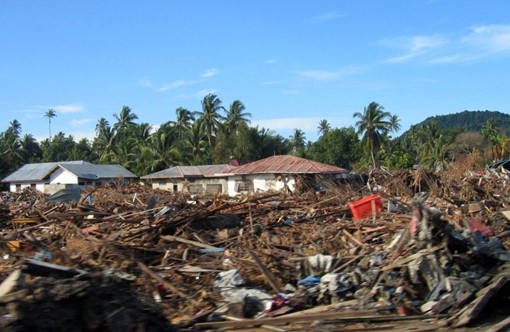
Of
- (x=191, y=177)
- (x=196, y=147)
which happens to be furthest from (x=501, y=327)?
(x=196, y=147)

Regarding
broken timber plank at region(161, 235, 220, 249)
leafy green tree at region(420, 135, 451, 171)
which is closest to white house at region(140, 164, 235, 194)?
leafy green tree at region(420, 135, 451, 171)

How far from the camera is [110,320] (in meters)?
5.36

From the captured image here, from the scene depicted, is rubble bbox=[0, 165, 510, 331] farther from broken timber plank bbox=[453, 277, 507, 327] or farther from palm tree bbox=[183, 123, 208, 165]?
palm tree bbox=[183, 123, 208, 165]

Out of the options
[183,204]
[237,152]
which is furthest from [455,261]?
[237,152]

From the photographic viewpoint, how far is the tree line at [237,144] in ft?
170

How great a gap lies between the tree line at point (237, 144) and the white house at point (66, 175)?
402cm

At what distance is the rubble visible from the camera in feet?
18.0

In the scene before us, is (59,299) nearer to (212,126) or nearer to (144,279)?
(144,279)

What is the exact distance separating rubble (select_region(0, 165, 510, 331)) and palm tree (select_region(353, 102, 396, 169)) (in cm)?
4086

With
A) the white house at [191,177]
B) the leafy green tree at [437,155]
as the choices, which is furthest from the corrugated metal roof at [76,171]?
the leafy green tree at [437,155]

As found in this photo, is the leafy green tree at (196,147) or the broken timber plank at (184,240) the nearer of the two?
the broken timber plank at (184,240)

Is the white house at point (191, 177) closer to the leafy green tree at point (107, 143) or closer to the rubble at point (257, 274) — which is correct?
the leafy green tree at point (107, 143)

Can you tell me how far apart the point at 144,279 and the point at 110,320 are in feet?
8.80

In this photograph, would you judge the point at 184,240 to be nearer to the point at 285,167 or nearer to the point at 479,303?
the point at 479,303
